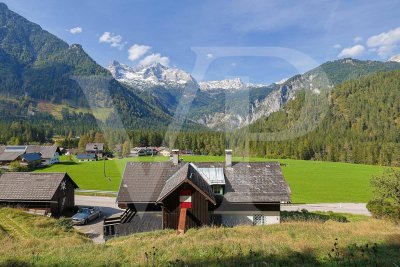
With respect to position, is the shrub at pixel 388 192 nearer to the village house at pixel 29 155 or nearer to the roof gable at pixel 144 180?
the roof gable at pixel 144 180

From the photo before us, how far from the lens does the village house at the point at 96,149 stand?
12794cm

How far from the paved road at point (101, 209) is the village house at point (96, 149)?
3098 inches

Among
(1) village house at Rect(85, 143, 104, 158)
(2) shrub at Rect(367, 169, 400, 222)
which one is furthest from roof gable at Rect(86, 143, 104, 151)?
(2) shrub at Rect(367, 169, 400, 222)

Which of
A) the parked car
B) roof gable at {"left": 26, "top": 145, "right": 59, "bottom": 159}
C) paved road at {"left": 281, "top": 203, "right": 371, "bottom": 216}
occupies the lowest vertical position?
paved road at {"left": 281, "top": 203, "right": 371, "bottom": 216}

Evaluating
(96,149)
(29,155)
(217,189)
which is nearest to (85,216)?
(217,189)

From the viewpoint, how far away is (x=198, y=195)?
25.1m

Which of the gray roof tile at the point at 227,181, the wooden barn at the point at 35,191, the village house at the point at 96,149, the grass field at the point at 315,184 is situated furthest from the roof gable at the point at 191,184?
the village house at the point at 96,149

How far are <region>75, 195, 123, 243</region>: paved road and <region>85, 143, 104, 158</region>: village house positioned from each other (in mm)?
78690

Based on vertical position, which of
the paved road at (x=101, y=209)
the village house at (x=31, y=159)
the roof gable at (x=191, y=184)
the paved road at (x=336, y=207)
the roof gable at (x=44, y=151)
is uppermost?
the roof gable at (x=191, y=184)

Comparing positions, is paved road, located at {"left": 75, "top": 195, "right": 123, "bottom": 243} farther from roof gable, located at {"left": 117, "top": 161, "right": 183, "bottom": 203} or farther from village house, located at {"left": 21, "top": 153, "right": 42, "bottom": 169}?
village house, located at {"left": 21, "top": 153, "right": 42, "bottom": 169}

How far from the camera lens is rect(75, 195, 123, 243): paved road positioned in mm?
29933

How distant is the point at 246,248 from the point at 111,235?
15797mm

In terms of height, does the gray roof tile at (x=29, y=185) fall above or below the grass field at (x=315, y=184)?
above

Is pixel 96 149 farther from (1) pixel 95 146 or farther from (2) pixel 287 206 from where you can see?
(2) pixel 287 206
